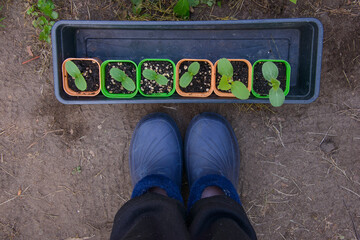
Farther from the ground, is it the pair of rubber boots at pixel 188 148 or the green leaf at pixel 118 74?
the green leaf at pixel 118 74

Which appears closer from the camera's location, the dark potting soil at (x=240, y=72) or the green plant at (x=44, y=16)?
the dark potting soil at (x=240, y=72)

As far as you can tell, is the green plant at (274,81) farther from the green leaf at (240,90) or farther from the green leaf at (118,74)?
the green leaf at (118,74)

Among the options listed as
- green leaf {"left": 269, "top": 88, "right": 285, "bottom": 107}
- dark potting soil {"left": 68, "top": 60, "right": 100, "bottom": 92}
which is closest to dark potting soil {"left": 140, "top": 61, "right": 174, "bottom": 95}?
dark potting soil {"left": 68, "top": 60, "right": 100, "bottom": 92}

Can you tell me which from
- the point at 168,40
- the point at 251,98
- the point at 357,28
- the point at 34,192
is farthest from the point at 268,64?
the point at 34,192

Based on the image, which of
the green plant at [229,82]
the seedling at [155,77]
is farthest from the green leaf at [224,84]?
the seedling at [155,77]

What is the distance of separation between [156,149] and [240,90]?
0.62 m

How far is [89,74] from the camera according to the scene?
4.03 feet

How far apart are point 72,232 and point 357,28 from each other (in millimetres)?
2010

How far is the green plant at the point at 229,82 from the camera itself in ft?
3.59

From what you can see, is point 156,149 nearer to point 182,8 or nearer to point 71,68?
point 71,68

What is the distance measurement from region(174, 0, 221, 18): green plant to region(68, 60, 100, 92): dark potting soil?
507mm

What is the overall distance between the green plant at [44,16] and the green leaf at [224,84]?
98 centimetres

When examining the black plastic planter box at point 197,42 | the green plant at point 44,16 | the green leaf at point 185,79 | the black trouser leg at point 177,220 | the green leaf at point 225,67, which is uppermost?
the green plant at point 44,16

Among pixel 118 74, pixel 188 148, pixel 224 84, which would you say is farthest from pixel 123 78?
pixel 188 148
